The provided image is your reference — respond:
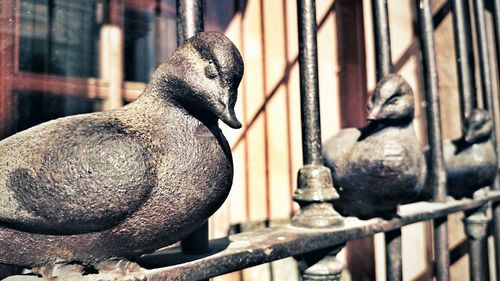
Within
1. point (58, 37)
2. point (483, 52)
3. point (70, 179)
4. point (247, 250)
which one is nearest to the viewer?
point (70, 179)

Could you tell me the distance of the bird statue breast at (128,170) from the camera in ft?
1.34

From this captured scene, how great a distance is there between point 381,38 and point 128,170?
0.77 m

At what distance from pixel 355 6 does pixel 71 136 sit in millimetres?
1544

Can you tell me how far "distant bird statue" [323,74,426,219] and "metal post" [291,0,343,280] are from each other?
100 mm

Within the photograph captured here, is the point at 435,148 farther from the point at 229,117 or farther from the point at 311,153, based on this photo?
the point at 229,117

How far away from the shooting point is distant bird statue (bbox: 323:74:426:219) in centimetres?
79

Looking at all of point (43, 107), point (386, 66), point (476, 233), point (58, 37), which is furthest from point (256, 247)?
point (476, 233)

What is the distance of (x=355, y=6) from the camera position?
1681mm

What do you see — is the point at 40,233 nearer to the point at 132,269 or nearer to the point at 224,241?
the point at 132,269

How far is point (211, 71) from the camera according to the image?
1.54ft

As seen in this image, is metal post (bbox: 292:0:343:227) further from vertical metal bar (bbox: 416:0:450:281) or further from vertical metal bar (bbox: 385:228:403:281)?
vertical metal bar (bbox: 416:0:450:281)

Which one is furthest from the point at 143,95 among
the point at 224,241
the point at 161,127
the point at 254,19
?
the point at 254,19

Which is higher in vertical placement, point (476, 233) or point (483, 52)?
point (483, 52)

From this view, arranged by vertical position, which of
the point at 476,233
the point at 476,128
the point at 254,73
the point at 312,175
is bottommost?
the point at 476,233
